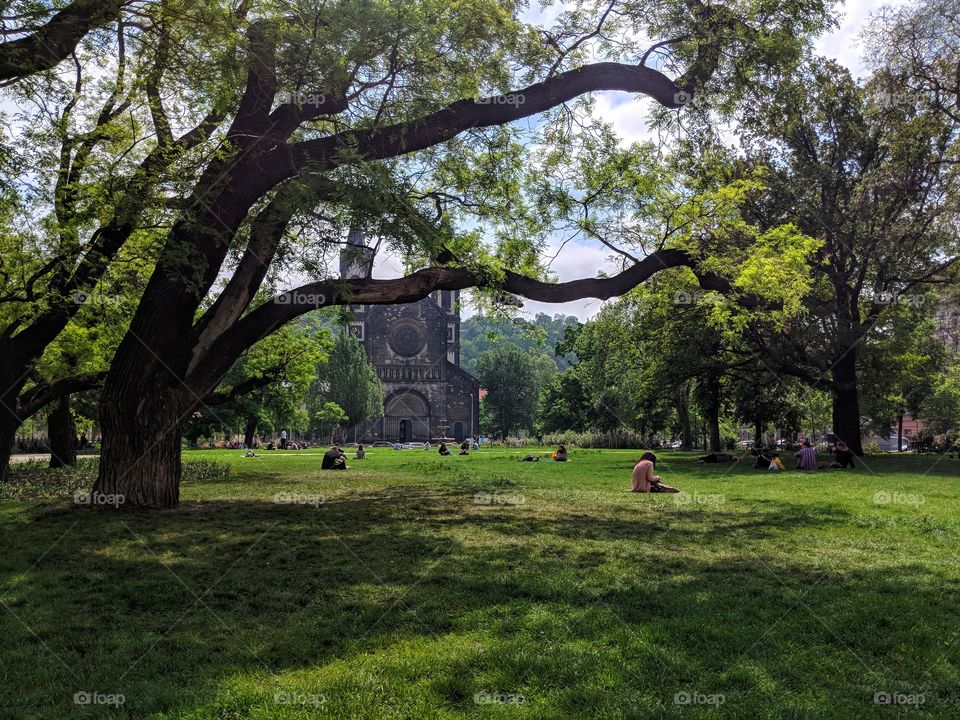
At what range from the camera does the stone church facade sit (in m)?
85.4

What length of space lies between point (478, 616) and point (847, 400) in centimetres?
2906

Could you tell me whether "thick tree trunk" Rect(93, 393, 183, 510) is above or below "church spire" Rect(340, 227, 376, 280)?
below

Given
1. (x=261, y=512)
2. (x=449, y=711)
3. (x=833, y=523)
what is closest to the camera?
(x=449, y=711)

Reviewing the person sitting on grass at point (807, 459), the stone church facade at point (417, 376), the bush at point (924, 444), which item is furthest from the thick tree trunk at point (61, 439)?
the stone church facade at point (417, 376)

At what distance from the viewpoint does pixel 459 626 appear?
5605 millimetres

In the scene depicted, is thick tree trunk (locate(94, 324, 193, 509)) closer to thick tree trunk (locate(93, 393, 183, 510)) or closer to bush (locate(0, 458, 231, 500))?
thick tree trunk (locate(93, 393, 183, 510))

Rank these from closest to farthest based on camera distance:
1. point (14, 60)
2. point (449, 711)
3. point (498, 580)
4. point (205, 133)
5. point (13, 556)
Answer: point (449, 711) → point (498, 580) → point (13, 556) → point (14, 60) → point (205, 133)

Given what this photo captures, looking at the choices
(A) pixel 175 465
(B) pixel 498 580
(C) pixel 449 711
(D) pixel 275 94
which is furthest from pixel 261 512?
(C) pixel 449 711

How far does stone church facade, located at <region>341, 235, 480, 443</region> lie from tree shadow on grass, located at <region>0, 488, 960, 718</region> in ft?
248

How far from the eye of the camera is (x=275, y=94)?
41.4 feet

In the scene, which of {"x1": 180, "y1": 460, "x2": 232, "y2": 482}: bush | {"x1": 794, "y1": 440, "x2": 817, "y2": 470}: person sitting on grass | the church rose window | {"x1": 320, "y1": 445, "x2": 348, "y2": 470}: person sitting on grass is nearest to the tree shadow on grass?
{"x1": 180, "y1": 460, "x2": 232, "y2": 482}: bush

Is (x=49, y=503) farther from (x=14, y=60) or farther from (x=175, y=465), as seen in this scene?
(x=14, y=60)

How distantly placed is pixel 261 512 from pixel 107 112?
9.02 meters

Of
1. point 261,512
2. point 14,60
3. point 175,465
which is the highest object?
point 14,60
